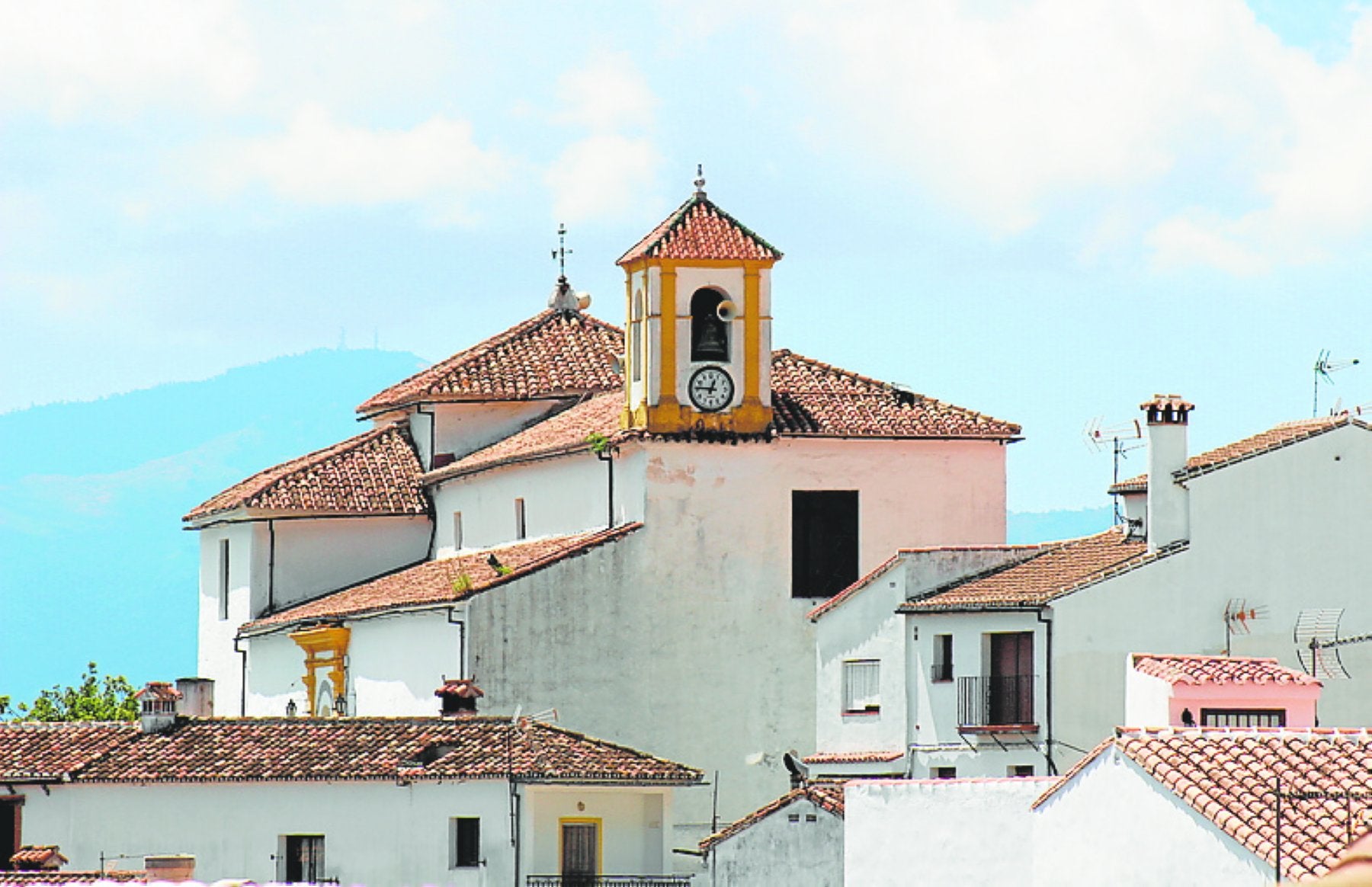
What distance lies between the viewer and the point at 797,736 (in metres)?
46.1

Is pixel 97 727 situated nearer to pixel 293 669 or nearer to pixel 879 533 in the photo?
pixel 293 669

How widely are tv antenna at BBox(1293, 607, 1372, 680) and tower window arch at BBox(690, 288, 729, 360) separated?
10388 millimetres

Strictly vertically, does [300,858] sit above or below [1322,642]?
below

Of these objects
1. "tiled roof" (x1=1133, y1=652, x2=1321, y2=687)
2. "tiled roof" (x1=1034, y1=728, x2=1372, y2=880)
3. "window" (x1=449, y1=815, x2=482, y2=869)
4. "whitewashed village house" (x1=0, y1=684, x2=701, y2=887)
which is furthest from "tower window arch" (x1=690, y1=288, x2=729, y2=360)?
"tiled roof" (x1=1034, y1=728, x2=1372, y2=880)

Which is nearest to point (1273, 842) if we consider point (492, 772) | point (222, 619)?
point (492, 772)

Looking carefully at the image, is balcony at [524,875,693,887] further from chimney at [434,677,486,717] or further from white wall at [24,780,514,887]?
chimney at [434,677,486,717]

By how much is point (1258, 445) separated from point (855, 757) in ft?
23.6

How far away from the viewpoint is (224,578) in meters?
54.9

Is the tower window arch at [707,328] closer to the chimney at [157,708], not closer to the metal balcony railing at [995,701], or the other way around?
the metal balcony railing at [995,701]

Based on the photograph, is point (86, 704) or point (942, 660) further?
point (86, 704)

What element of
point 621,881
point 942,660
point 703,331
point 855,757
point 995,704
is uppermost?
point 703,331

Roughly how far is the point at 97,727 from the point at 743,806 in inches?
373

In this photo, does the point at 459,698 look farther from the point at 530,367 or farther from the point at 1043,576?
the point at 530,367

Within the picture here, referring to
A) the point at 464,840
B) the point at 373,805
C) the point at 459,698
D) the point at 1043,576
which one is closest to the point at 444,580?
the point at 459,698
